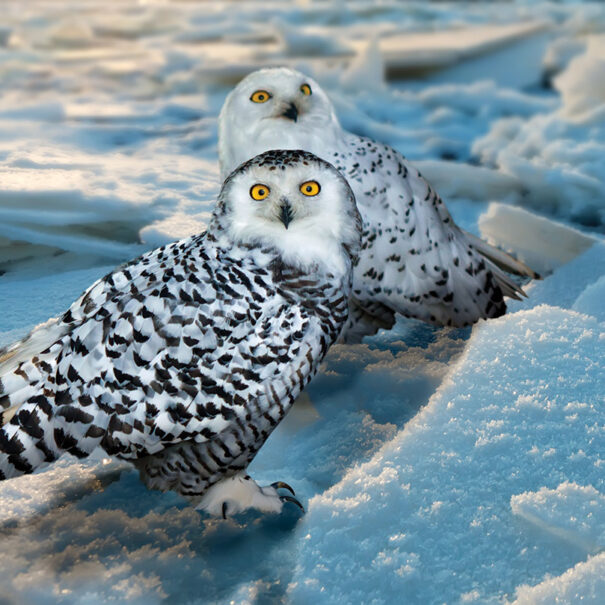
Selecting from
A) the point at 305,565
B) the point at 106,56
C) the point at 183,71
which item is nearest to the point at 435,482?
the point at 305,565

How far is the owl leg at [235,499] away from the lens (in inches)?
84.1

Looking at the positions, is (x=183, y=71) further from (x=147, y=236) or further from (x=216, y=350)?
(x=216, y=350)

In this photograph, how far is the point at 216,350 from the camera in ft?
→ 6.38

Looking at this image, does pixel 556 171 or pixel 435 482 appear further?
pixel 556 171

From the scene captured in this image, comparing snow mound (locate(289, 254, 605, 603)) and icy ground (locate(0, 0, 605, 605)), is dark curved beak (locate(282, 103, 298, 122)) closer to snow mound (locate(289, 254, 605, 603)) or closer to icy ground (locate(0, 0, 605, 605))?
icy ground (locate(0, 0, 605, 605))

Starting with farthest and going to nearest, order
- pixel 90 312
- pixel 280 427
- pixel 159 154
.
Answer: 1. pixel 159 154
2. pixel 280 427
3. pixel 90 312

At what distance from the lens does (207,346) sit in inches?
76.4

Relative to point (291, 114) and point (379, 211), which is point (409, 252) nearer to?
point (379, 211)

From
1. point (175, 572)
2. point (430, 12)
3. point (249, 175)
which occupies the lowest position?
point (175, 572)

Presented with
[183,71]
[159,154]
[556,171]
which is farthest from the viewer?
[183,71]

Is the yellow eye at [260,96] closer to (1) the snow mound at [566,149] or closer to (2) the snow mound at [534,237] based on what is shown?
(2) the snow mound at [534,237]

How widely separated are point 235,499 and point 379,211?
3.99 ft

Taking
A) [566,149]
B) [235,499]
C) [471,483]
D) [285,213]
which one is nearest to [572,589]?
[471,483]

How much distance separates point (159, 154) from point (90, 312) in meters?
3.11
